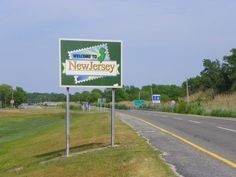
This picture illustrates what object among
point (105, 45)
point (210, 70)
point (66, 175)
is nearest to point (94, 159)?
point (66, 175)

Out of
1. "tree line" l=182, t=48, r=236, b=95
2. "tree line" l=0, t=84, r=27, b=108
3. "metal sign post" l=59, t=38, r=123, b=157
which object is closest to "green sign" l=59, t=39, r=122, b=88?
"metal sign post" l=59, t=38, r=123, b=157

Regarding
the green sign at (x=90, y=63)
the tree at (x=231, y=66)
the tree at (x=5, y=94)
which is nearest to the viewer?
the green sign at (x=90, y=63)

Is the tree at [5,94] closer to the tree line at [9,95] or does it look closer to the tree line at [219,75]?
the tree line at [9,95]

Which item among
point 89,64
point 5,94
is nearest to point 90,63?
point 89,64

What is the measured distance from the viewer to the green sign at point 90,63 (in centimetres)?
1460

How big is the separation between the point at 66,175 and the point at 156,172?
2479mm

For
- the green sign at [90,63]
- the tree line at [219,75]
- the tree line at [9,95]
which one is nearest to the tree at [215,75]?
the tree line at [219,75]

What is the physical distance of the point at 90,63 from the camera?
585 inches

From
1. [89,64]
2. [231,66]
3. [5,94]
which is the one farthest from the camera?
[5,94]

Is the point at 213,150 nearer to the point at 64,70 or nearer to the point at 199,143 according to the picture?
the point at 199,143

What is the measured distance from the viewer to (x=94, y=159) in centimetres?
1273

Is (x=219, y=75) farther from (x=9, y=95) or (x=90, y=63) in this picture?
(x=9, y=95)

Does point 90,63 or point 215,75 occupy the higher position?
point 215,75

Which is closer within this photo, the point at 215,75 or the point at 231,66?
the point at 231,66
